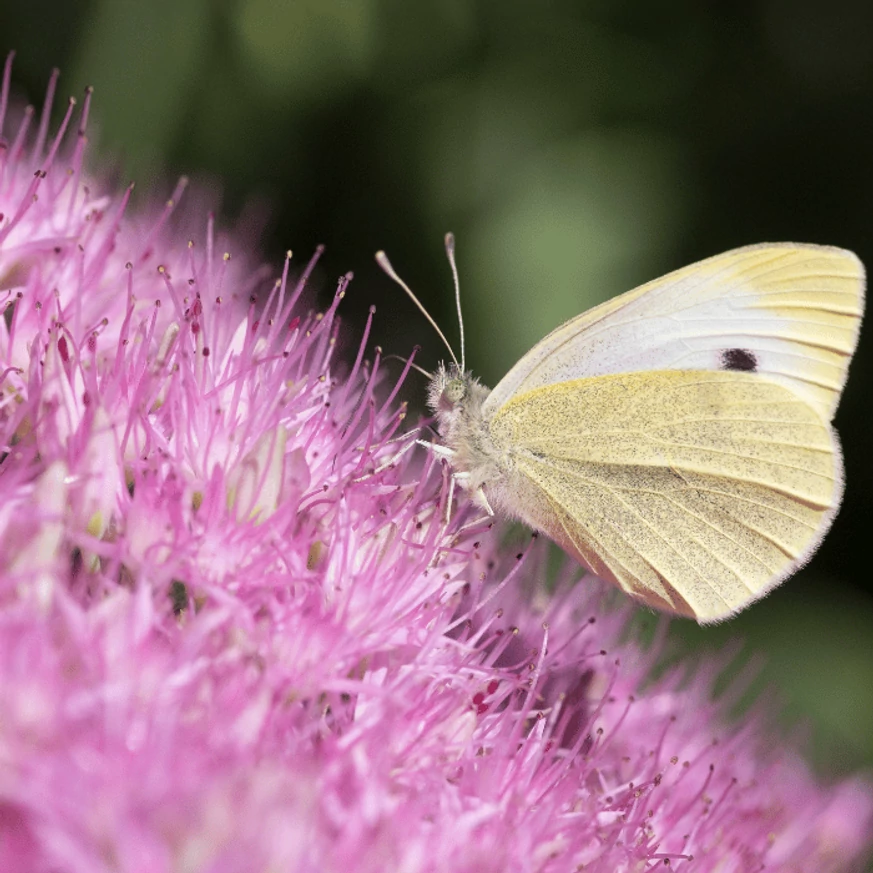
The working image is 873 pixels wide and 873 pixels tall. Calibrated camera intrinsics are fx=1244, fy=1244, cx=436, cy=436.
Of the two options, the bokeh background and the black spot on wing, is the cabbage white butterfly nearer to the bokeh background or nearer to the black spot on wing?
the black spot on wing

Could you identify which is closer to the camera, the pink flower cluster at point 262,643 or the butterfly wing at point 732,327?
the pink flower cluster at point 262,643

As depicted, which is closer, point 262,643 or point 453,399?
point 262,643

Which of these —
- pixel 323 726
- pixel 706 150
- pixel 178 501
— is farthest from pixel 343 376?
pixel 706 150

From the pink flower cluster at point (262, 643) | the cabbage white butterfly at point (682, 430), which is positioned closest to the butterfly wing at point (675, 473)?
the cabbage white butterfly at point (682, 430)

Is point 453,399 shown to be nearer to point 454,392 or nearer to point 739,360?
point 454,392

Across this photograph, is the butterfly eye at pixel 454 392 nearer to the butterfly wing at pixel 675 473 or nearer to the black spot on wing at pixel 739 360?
the butterfly wing at pixel 675 473

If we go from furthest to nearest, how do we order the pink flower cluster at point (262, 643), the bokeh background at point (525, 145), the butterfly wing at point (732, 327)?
the bokeh background at point (525, 145) < the butterfly wing at point (732, 327) < the pink flower cluster at point (262, 643)

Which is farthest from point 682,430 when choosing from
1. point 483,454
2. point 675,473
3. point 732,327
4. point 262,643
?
point 262,643
